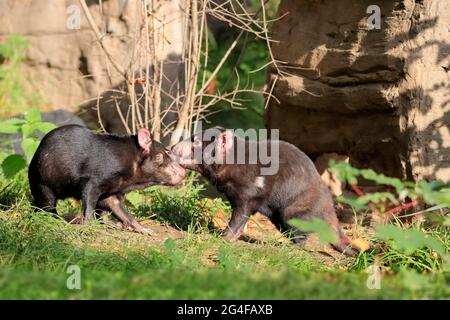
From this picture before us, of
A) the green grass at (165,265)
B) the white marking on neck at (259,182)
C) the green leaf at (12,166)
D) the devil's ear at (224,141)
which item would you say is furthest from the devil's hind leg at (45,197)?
the white marking on neck at (259,182)

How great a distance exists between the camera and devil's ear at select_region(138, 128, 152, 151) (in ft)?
23.0

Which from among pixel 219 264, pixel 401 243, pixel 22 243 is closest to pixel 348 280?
pixel 401 243

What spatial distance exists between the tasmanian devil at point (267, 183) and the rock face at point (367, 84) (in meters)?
1.02

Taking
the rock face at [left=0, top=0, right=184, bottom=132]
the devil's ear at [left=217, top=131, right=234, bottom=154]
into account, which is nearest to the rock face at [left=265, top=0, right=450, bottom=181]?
the devil's ear at [left=217, top=131, right=234, bottom=154]

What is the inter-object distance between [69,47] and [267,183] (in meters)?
4.75

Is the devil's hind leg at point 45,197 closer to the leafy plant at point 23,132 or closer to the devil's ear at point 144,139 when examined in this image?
the leafy plant at point 23,132

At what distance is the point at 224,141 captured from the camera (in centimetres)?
721

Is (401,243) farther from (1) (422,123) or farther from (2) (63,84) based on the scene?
(2) (63,84)

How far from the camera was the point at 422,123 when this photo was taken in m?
7.32

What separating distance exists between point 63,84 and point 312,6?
408cm

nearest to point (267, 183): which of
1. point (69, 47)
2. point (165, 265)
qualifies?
point (165, 265)

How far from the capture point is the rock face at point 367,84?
23.9 feet

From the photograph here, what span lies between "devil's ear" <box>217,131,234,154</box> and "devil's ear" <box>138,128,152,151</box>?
0.60m

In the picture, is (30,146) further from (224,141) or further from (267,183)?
(267,183)
